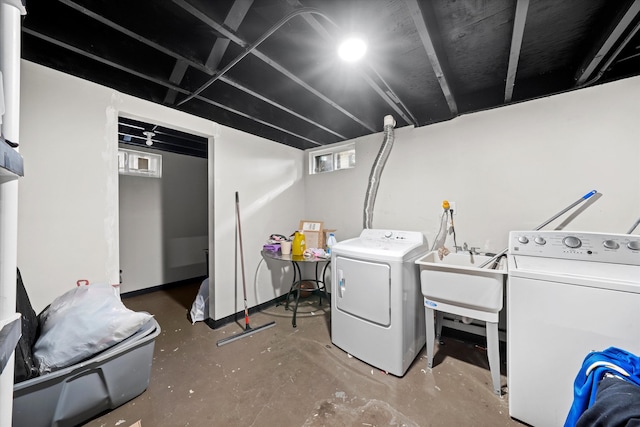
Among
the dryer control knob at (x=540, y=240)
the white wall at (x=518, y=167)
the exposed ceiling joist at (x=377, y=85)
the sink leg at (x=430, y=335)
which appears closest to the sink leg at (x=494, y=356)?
the sink leg at (x=430, y=335)

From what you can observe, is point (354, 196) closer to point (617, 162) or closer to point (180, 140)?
point (617, 162)

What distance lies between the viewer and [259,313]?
289 cm

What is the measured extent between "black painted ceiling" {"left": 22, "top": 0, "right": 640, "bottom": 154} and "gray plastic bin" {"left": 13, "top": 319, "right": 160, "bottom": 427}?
1.90 meters

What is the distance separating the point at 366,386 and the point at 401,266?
931mm

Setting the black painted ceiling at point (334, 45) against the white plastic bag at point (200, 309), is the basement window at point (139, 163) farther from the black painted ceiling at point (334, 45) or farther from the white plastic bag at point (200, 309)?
the white plastic bag at point (200, 309)

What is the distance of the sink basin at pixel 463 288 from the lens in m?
1.56

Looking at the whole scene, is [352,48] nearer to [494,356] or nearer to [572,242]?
[572,242]

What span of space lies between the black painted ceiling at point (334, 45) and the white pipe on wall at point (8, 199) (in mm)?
816

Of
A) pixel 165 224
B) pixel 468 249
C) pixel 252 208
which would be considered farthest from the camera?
pixel 165 224

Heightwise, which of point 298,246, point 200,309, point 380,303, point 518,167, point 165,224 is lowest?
point 200,309

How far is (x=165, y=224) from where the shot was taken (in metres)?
3.74

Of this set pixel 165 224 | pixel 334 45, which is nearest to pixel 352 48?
pixel 334 45

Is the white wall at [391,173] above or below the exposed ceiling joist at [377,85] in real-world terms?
below

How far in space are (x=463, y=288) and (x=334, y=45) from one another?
1904 mm
